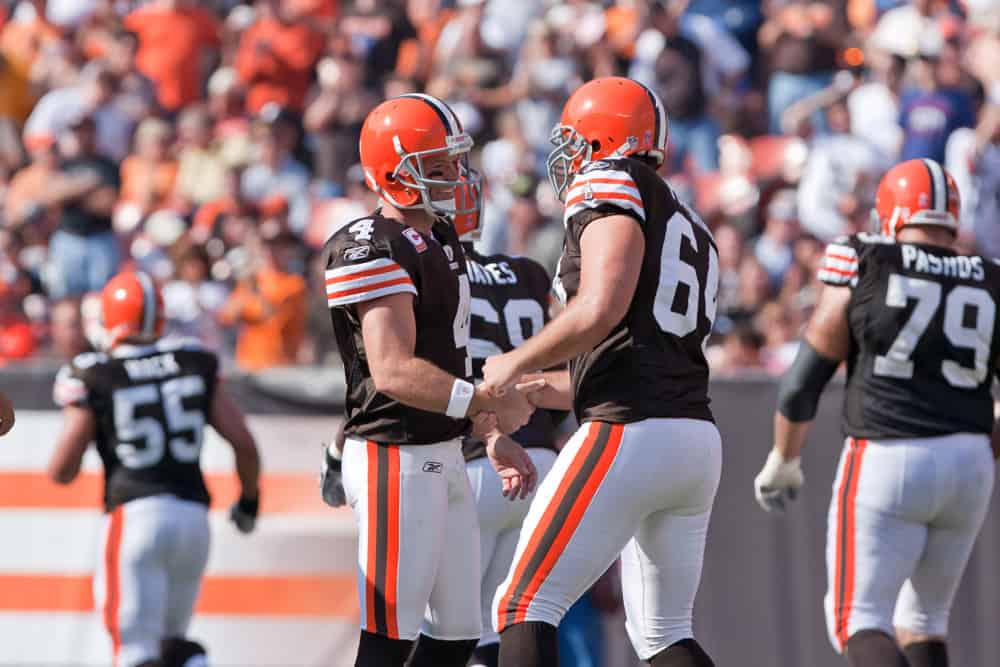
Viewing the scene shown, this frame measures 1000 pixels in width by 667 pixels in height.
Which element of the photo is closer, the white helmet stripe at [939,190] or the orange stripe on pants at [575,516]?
the orange stripe on pants at [575,516]

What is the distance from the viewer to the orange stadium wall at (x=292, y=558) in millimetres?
7332

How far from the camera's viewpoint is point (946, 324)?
18.7 ft

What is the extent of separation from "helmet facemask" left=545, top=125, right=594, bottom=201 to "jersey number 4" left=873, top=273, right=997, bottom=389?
1.38 metres

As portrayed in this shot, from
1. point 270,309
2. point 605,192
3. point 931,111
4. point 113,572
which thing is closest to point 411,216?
point 605,192

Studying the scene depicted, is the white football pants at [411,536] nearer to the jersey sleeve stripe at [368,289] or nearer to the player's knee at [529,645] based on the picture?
the player's knee at [529,645]

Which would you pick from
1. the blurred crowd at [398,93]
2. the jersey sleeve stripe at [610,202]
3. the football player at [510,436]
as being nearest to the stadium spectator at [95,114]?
the blurred crowd at [398,93]

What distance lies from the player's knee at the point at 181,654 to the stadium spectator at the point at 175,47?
6279mm

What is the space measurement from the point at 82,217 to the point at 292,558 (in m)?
4.07

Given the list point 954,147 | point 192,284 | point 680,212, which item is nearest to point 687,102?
point 954,147

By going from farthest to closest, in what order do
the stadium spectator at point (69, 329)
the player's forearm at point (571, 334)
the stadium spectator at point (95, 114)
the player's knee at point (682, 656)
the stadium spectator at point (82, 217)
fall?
1. the stadium spectator at point (95, 114)
2. the stadium spectator at point (82, 217)
3. the stadium spectator at point (69, 329)
4. the player's knee at point (682, 656)
5. the player's forearm at point (571, 334)

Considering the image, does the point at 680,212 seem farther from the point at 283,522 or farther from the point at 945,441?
the point at 283,522

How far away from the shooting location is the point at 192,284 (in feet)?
32.1

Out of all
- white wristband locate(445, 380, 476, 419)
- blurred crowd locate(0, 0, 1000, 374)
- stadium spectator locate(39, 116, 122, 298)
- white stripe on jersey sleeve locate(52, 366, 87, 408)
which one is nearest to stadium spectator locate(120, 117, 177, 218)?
blurred crowd locate(0, 0, 1000, 374)

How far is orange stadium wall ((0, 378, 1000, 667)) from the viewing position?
7332mm
